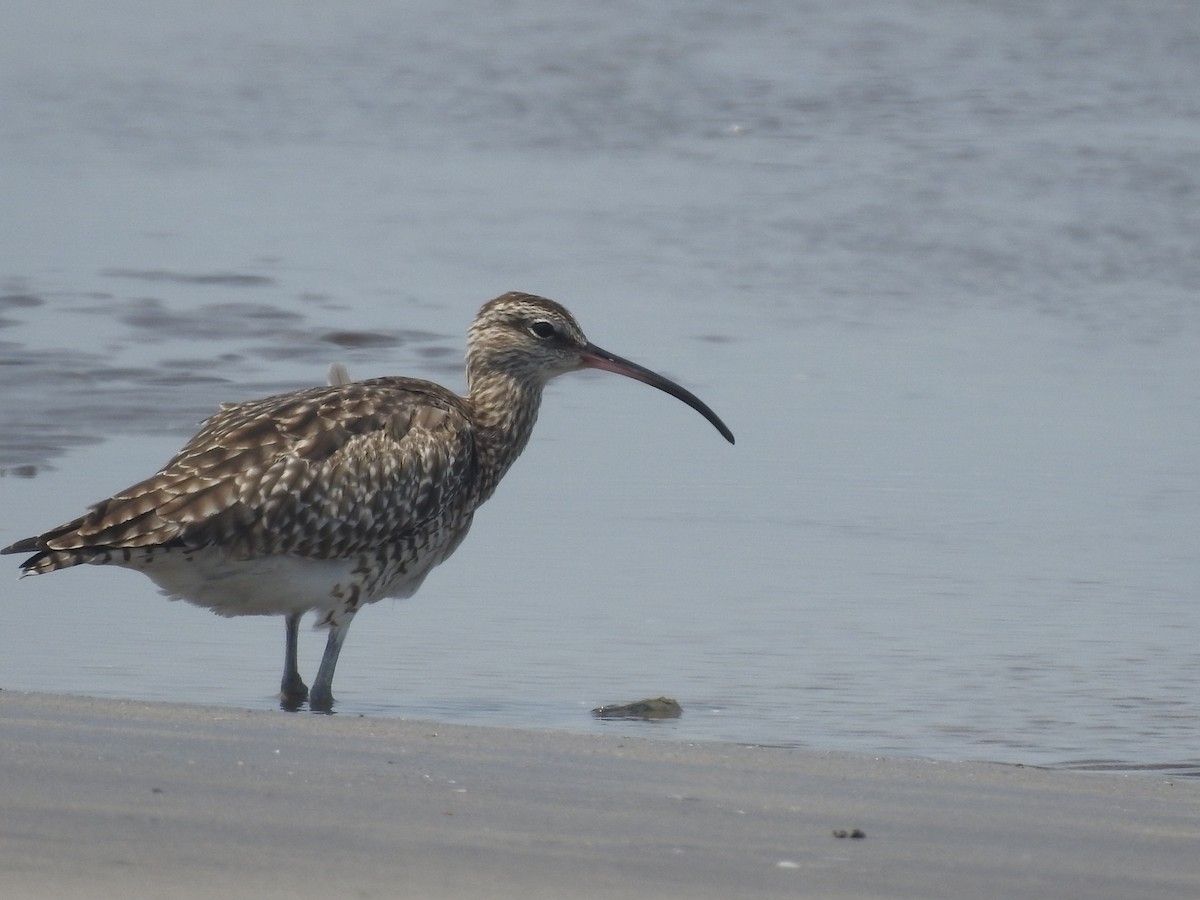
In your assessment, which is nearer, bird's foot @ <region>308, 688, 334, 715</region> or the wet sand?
the wet sand

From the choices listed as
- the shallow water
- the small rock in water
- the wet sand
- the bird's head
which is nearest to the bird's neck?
the bird's head

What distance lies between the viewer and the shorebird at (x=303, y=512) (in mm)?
7398

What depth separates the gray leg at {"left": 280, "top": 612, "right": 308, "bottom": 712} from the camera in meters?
7.40

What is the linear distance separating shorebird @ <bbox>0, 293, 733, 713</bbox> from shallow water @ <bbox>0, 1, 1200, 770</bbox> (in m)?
0.28

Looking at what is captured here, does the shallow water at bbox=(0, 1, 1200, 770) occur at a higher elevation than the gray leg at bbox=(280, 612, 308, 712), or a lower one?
higher

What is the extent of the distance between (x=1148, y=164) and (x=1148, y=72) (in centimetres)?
361

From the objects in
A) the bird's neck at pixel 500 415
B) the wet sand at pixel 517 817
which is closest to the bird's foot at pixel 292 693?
the wet sand at pixel 517 817

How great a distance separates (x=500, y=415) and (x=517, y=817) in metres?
3.72

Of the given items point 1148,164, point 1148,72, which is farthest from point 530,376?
point 1148,72

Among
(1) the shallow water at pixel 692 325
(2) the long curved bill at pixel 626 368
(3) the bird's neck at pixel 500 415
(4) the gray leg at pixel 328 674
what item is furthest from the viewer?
(2) the long curved bill at pixel 626 368

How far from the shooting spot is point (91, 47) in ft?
70.9

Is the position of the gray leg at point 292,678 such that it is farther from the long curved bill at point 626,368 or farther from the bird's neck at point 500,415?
the long curved bill at point 626,368

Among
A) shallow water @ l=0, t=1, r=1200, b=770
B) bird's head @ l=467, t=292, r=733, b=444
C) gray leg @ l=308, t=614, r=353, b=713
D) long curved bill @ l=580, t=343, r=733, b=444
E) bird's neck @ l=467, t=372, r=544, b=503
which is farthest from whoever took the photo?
long curved bill @ l=580, t=343, r=733, b=444

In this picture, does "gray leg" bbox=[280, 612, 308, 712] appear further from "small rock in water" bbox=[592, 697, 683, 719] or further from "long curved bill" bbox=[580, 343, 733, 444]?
"long curved bill" bbox=[580, 343, 733, 444]
